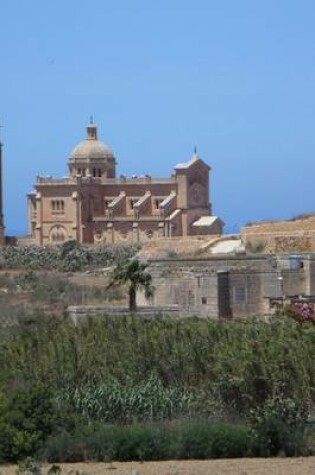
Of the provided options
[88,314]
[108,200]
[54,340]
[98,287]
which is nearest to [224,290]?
[88,314]

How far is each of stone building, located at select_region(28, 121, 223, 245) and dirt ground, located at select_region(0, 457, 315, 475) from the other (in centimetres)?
6090

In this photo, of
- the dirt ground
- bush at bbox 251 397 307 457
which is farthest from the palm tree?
the dirt ground

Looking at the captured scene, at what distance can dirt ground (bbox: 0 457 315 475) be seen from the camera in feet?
80.2

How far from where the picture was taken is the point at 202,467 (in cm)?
2517

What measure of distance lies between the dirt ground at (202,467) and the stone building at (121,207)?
60.9m

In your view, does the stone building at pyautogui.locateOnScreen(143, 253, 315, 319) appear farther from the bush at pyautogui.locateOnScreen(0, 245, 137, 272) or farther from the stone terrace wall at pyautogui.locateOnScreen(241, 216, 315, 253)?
the bush at pyautogui.locateOnScreen(0, 245, 137, 272)

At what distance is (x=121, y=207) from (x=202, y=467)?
6644cm

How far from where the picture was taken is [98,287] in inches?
2391

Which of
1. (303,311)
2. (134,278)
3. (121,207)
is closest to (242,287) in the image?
(134,278)

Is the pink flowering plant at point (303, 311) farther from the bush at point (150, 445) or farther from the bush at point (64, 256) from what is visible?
the bush at point (64, 256)

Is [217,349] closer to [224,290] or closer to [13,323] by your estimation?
[224,290]

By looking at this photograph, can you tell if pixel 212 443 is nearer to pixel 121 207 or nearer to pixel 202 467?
pixel 202 467

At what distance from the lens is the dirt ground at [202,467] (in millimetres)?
24453

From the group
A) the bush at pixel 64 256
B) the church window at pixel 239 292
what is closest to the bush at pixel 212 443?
the church window at pixel 239 292
